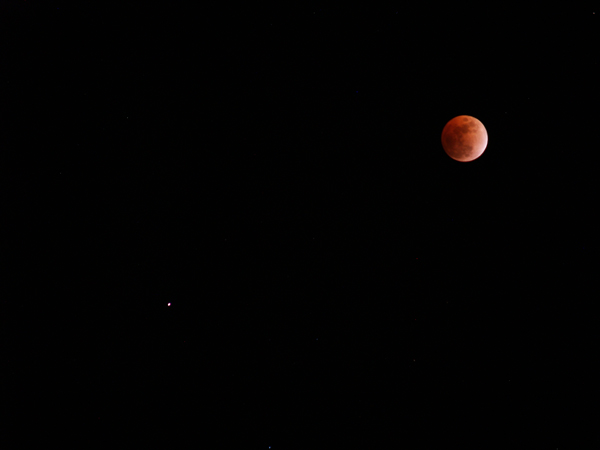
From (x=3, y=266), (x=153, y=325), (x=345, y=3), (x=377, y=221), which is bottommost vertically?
(x=153, y=325)

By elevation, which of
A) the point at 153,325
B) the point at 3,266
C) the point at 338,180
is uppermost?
the point at 338,180

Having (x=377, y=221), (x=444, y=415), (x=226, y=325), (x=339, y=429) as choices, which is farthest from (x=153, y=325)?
(x=444, y=415)

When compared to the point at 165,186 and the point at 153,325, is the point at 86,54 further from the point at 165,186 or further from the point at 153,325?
the point at 153,325

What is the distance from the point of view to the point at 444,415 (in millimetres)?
1032

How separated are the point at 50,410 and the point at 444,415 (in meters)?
1.03

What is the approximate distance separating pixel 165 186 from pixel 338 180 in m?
0.47

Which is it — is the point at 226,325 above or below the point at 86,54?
below

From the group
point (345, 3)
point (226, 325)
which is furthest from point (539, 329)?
point (345, 3)

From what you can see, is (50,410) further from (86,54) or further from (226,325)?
(86,54)

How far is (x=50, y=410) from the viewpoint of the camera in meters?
1.04

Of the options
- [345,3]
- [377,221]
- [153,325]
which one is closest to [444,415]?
[377,221]

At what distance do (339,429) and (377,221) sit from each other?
0.55 meters

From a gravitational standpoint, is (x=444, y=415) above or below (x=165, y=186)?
below

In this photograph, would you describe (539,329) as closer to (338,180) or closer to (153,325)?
(338,180)
